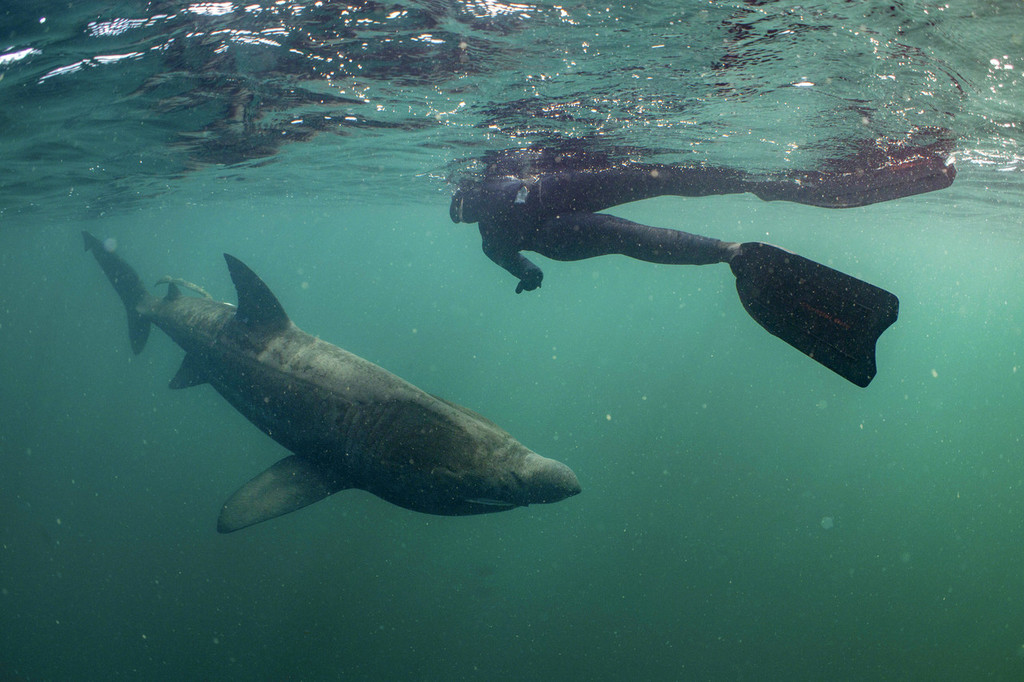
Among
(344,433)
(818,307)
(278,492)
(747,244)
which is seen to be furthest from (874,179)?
(278,492)

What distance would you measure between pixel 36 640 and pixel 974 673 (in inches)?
1252

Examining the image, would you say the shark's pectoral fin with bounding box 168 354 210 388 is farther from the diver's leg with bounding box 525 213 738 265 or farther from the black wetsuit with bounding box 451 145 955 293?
the diver's leg with bounding box 525 213 738 265

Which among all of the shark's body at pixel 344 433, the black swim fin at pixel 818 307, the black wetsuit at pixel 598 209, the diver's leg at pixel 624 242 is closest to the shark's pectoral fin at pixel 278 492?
the shark's body at pixel 344 433

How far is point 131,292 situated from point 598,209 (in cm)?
1028

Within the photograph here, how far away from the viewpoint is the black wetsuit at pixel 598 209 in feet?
13.9

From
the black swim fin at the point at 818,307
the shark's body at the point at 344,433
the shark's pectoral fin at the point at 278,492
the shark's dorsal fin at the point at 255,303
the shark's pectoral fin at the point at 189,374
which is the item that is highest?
the black swim fin at the point at 818,307

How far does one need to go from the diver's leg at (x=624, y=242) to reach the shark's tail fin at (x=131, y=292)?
9.54 metres

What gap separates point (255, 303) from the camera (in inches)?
272

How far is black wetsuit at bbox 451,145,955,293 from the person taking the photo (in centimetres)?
423

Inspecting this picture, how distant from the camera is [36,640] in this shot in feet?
54.6

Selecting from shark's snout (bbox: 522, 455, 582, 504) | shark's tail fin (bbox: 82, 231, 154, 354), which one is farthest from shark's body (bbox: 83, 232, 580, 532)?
shark's tail fin (bbox: 82, 231, 154, 354)

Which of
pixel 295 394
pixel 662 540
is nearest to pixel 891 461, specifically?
pixel 662 540

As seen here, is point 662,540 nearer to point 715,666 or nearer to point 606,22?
point 715,666

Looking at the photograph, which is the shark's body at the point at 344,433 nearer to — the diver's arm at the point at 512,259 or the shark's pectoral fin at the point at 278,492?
the shark's pectoral fin at the point at 278,492
